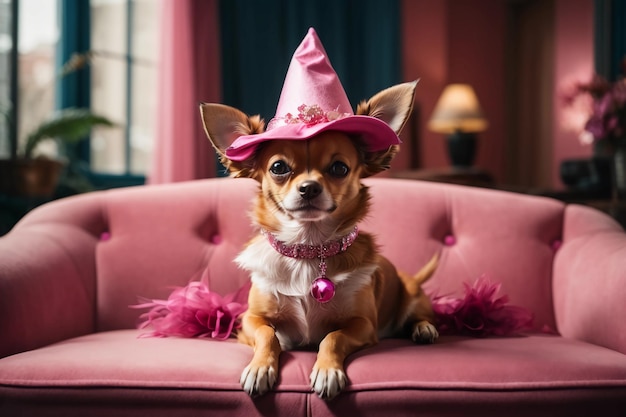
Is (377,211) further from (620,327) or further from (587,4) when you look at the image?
(587,4)

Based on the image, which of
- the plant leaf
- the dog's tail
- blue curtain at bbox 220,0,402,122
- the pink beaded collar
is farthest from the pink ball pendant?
blue curtain at bbox 220,0,402,122

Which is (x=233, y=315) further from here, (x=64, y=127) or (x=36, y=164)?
(x=64, y=127)

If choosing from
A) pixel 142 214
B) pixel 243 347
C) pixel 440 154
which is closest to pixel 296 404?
pixel 243 347

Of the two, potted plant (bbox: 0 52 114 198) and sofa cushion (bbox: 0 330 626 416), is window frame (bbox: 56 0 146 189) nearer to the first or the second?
potted plant (bbox: 0 52 114 198)

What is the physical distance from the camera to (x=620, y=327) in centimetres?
143

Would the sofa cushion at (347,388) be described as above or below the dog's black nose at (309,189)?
below

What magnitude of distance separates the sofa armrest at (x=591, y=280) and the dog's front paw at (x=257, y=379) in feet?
2.69

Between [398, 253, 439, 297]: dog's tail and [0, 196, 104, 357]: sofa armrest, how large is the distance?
89cm

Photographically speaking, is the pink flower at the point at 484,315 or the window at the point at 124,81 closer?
the pink flower at the point at 484,315

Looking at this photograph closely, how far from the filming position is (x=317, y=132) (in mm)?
1288

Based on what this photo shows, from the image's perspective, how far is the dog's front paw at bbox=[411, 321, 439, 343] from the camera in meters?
1.48

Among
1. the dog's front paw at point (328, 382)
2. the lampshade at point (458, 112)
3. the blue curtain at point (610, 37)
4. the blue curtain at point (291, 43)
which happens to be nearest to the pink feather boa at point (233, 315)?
the dog's front paw at point (328, 382)

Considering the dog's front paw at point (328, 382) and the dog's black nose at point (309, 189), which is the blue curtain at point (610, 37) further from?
the dog's front paw at point (328, 382)

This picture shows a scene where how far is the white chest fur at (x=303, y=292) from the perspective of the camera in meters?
1.40
